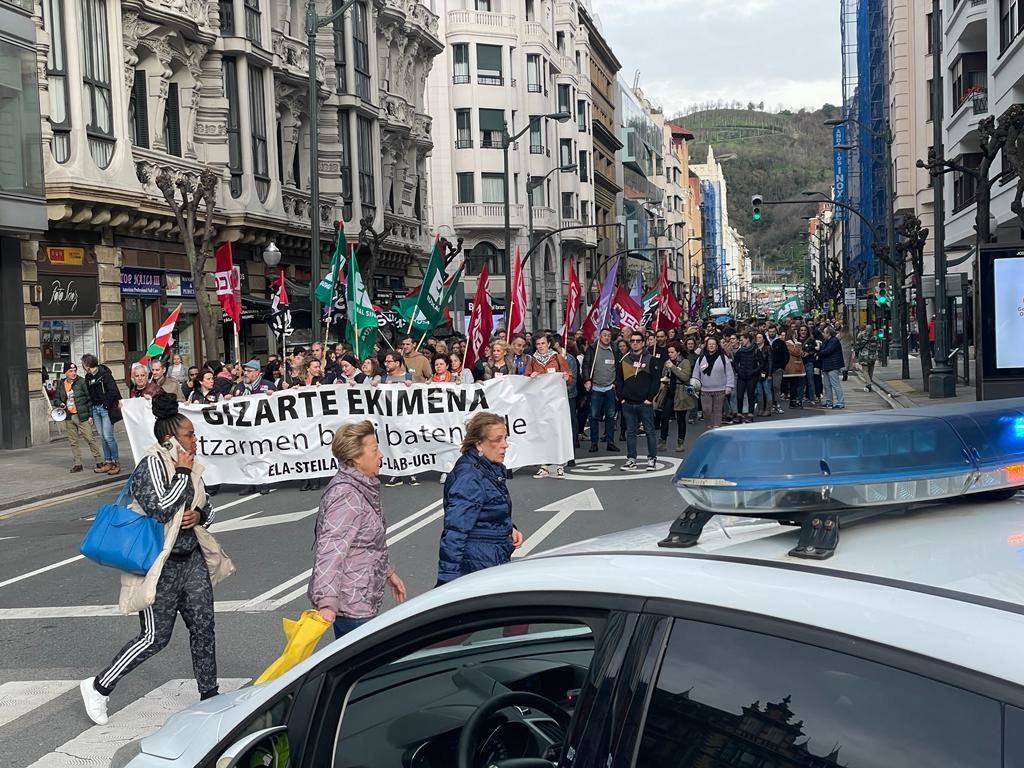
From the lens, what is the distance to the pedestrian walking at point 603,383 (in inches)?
716

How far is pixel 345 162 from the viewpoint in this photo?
38531 millimetres

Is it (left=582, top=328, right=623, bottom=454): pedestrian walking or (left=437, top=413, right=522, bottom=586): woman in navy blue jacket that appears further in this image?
(left=582, top=328, right=623, bottom=454): pedestrian walking

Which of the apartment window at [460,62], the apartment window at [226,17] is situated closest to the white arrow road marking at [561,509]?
the apartment window at [226,17]

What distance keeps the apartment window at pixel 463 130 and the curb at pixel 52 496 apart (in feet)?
155

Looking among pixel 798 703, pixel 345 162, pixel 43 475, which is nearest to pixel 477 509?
pixel 798 703

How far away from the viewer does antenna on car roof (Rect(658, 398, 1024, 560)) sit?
2.19m

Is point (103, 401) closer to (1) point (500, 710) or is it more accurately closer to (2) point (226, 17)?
(2) point (226, 17)

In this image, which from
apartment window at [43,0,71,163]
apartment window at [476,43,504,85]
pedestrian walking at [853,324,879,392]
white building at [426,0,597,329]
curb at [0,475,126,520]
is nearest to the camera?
curb at [0,475,126,520]

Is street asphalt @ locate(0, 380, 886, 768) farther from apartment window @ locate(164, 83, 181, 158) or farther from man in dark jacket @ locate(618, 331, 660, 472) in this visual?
apartment window @ locate(164, 83, 181, 158)

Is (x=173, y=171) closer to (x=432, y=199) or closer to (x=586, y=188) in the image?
(x=432, y=199)

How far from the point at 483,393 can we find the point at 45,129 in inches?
504

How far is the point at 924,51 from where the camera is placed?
162 ft

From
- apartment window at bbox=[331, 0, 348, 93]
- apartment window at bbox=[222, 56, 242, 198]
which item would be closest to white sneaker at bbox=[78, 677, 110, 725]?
apartment window at bbox=[222, 56, 242, 198]

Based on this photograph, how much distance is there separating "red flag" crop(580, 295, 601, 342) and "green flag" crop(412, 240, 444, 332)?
12.4 feet
